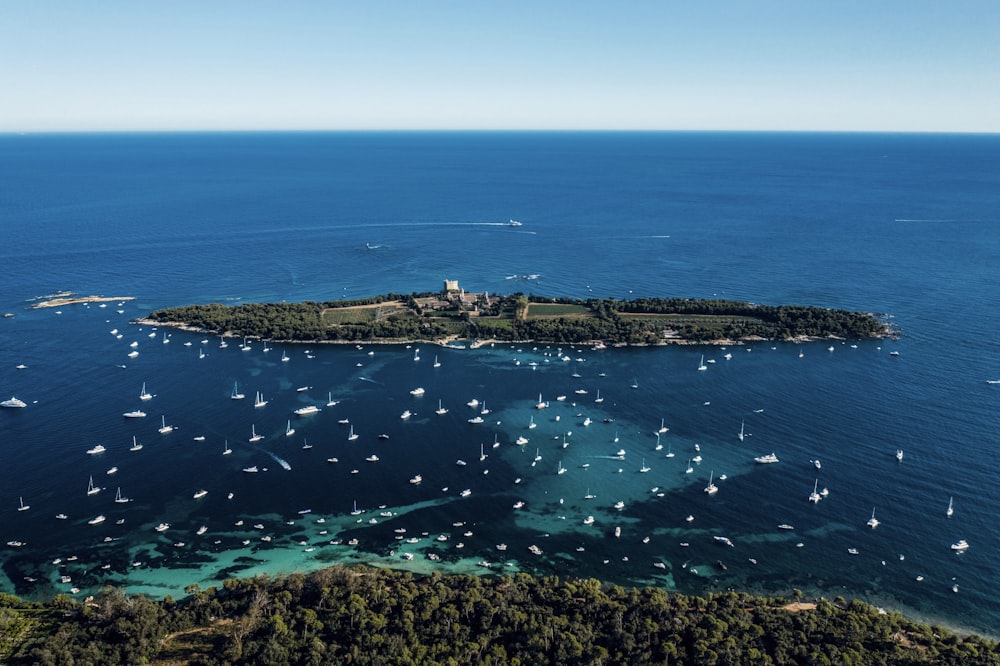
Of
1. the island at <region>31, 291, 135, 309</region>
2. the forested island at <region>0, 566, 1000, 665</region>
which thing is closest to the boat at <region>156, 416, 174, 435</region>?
the forested island at <region>0, 566, 1000, 665</region>

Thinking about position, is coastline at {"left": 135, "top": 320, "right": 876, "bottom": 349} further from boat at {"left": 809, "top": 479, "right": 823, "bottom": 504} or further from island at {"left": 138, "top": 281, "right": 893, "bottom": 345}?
boat at {"left": 809, "top": 479, "right": 823, "bottom": 504}

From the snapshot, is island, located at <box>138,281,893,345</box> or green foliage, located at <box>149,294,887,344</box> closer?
island, located at <box>138,281,893,345</box>

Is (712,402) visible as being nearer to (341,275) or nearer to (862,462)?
(862,462)

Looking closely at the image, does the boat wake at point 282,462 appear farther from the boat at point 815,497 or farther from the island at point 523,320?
the boat at point 815,497

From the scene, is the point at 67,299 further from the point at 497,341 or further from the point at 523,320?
the point at 523,320

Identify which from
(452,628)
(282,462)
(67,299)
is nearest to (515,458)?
(282,462)

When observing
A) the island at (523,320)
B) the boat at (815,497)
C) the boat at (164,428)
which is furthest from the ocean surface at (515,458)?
the island at (523,320)
